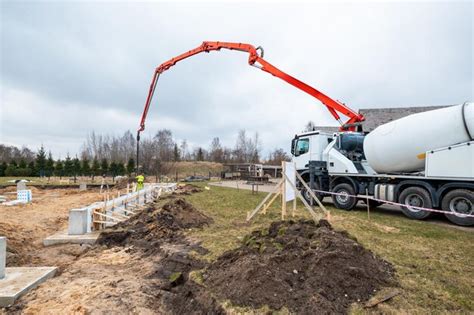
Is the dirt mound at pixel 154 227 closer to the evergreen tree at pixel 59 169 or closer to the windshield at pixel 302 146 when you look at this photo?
the windshield at pixel 302 146

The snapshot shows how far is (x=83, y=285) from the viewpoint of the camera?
14.5 feet

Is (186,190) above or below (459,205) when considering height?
below

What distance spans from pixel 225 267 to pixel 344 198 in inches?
339

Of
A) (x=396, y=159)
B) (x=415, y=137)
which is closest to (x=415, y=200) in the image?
(x=396, y=159)

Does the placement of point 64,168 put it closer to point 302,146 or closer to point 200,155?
point 200,155

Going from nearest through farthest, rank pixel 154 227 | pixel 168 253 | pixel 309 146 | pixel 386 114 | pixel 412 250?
1. pixel 412 250
2. pixel 168 253
3. pixel 154 227
4. pixel 309 146
5. pixel 386 114

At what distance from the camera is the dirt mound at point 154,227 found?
7.17 meters

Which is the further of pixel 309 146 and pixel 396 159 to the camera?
pixel 309 146

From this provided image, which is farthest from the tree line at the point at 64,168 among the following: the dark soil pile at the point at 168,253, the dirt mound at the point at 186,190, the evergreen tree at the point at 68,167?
the dark soil pile at the point at 168,253

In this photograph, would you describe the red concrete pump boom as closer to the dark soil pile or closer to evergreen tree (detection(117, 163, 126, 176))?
A: the dark soil pile

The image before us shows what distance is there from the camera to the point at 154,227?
790cm

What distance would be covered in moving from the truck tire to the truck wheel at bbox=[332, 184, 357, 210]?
323 centimetres

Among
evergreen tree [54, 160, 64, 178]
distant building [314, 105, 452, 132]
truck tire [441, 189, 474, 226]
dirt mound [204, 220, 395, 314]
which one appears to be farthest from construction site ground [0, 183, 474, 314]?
evergreen tree [54, 160, 64, 178]

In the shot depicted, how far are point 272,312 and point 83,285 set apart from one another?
301 cm
